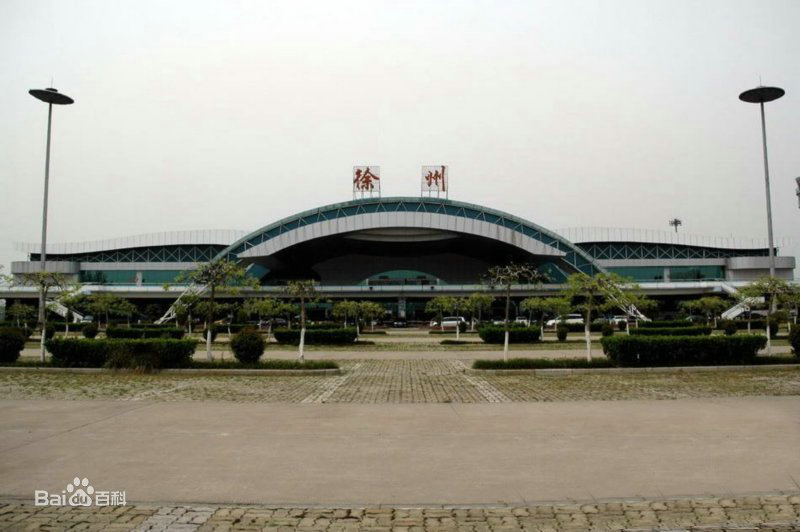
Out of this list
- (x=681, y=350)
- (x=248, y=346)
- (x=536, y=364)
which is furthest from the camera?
(x=248, y=346)

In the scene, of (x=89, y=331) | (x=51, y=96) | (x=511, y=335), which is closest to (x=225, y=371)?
(x=511, y=335)

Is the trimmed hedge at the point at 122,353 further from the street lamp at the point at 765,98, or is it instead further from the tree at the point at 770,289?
the street lamp at the point at 765,98

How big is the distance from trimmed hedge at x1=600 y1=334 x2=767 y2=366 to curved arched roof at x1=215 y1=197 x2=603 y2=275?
40.7 metres

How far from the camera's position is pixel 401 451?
755cm

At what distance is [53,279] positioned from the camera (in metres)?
23.7

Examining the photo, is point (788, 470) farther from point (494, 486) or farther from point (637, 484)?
point (494, 486)

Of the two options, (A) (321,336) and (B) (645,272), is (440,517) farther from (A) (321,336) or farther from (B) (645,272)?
(B) (645,272)

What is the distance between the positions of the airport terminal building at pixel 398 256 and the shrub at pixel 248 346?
34.2 metres

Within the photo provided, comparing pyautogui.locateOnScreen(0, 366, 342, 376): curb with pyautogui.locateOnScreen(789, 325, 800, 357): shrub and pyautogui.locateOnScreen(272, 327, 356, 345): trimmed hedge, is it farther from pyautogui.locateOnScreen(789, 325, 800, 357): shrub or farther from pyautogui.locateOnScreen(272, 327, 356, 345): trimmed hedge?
pyautogui.locateOnScreen(789, 325, 800, 357): shrub

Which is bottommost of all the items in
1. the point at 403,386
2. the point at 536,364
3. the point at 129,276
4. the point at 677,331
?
the point at 403,386

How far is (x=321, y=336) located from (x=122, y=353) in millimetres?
16032

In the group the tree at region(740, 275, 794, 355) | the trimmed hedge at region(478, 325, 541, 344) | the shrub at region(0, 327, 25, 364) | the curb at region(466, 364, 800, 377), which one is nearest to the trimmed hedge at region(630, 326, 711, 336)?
the tree at region(740, 275, 794, 355)

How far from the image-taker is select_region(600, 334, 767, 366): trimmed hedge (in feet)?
60.9

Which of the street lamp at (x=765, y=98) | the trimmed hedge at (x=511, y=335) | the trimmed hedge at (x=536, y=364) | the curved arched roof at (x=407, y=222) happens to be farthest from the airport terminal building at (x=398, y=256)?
the trimmed hedge at (x=536, y=364)
